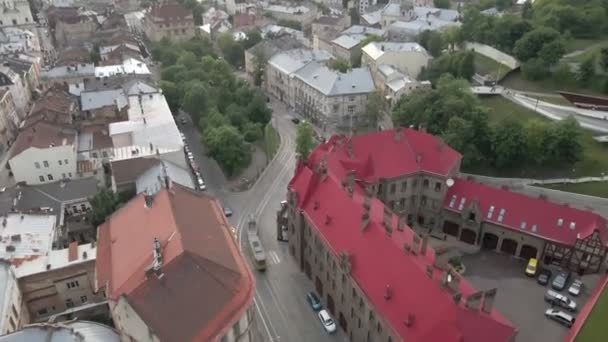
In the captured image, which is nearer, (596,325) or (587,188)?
(596,325)

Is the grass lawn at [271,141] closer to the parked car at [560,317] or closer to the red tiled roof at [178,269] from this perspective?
the red tiled roof at [178,269]

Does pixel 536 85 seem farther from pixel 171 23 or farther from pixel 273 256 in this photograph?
pixel 171 23

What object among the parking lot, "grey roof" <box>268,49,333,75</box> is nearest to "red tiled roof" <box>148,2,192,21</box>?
"grey roof" <box>268,49,333,75</box>

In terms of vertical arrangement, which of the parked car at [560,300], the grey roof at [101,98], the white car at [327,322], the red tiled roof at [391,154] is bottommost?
the white car at [327,322]

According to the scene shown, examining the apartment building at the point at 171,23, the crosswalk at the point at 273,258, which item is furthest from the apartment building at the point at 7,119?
the apartment building at the point at 171,23

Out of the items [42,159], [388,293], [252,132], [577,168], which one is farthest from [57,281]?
[577,168]

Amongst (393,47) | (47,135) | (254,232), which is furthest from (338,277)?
(393,47)
